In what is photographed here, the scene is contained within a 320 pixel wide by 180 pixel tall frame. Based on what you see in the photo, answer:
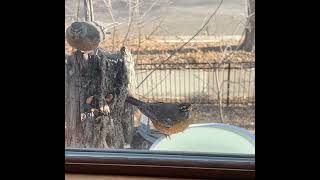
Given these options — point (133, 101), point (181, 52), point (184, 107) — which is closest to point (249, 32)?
point (181, 52)

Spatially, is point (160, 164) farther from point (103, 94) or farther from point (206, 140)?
point (103, 94)

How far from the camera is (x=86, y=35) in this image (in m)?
1.52

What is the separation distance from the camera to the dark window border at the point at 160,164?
1.46 metres

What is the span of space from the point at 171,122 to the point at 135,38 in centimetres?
32

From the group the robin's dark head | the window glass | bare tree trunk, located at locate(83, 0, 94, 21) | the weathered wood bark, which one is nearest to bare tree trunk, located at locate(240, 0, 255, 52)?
the window glass

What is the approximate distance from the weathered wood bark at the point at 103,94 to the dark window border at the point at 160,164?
6 cm

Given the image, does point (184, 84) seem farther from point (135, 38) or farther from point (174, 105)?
point (135, 38)

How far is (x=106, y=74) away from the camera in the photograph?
5.04ft

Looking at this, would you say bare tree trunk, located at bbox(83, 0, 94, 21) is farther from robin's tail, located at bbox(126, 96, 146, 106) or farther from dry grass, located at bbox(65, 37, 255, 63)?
robin's tail, located at bbox(126, 96, 146, 106)

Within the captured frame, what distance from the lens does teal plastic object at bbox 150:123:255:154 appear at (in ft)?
4.89

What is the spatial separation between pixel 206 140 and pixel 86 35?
1.85ft

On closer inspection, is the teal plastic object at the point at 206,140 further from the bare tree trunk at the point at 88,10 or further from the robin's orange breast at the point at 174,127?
the bare tree trunk at the point at 88,10

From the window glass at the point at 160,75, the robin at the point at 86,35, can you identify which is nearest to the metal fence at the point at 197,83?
the window glass at the point at 160,75
